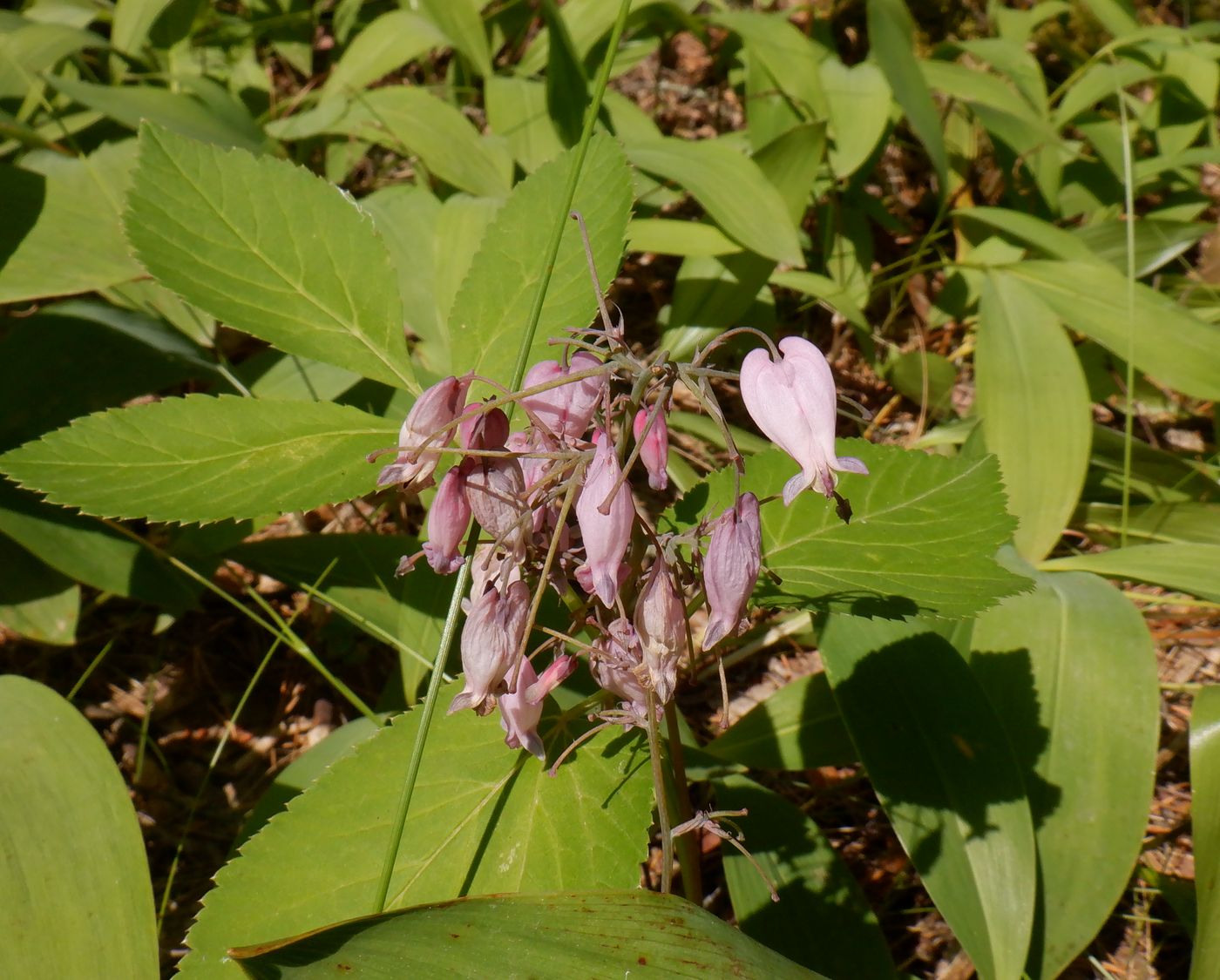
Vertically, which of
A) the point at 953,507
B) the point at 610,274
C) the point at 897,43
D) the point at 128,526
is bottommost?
the point at 128,526

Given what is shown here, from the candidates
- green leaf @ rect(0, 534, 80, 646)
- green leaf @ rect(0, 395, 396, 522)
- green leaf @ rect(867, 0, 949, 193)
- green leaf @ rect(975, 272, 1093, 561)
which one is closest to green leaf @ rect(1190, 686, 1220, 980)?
green leaf @ rect(975, 272, 1093, 561)

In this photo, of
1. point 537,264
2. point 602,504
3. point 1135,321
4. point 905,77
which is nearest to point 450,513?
point 602,504

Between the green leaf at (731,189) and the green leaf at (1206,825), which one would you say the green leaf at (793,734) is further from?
the green leaf at (731,189)

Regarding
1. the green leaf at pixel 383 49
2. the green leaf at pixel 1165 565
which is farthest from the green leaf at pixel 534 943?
the green leaf at pixel 383 49

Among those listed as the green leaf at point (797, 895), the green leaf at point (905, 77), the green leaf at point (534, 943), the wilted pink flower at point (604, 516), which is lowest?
the green leaf at point (797, 895)

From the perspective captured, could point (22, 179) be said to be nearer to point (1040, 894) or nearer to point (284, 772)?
point (284, 772)

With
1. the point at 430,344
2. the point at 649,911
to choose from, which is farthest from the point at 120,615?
the point at 649,911
